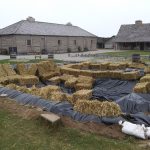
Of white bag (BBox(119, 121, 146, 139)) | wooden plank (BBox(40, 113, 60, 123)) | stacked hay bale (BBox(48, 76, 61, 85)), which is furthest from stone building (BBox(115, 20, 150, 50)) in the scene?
wooden plank (BBox(40, 113, 60, 123))

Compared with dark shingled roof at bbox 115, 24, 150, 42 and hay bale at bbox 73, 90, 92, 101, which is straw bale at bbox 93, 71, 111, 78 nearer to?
hay bale at bbox 73, 90, 92, 101

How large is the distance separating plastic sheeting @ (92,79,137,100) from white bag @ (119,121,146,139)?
4477mm

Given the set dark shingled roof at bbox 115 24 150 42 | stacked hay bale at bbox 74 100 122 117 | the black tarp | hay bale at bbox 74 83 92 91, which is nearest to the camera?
Result: the black tarp

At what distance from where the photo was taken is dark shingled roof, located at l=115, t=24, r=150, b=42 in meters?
52.6

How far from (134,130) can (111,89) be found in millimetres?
6933

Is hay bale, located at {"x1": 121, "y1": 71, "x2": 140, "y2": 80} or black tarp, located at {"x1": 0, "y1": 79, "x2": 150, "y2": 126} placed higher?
hay bale, located at {"x1": 121, "y1": 71, "x2": 140, "y2": 80}

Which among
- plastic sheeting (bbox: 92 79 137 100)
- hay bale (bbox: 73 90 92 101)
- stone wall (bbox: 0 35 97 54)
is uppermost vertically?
stone wall (bbox: 0 35 97 54)

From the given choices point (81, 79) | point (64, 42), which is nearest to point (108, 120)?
point (81, 79)

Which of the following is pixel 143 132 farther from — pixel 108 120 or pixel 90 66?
pixel 90 66

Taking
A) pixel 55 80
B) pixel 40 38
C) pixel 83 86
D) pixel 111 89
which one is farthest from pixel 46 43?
pixel 111 89

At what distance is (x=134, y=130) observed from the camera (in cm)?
739

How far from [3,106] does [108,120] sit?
3.82m

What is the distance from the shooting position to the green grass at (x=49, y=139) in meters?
6.77

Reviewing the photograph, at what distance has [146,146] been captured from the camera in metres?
6.82
